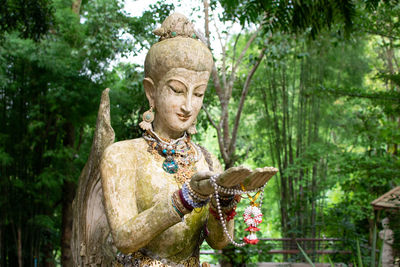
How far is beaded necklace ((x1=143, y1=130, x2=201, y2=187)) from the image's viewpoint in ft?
7.96

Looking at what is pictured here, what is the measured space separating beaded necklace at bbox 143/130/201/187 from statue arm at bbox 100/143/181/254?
171 mm

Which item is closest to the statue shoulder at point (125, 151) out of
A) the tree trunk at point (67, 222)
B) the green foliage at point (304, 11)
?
the green foliage at point (304, 11)

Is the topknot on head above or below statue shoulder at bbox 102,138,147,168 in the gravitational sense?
above

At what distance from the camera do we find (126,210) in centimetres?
223

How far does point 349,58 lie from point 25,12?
6708 mm

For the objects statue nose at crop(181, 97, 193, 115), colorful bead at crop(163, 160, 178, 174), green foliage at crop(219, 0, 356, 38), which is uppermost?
green foliage at crop(219, 0, 356, 38)

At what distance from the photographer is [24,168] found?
25.8ft

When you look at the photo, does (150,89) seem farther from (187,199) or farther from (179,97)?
(187,199)

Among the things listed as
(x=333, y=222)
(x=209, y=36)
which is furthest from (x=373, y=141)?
(x=209, y=36)

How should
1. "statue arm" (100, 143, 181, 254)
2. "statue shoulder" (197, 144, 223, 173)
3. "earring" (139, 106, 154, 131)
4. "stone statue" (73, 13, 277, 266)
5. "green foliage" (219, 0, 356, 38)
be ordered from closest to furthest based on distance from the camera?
"statue arm" (100, 143, 181, 254) → "stone statue" (73, 13, 277, 266) → "earring" (139, 106, 154, 131) → "statue shoulder" (197, 144, 223, 173) → "green foliage" (219, 0, 356, 38)

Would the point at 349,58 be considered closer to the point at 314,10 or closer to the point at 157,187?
the point at 314,10

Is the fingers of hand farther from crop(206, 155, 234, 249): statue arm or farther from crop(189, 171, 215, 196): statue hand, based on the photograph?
crop(206, 155, 234, 249): statue arm

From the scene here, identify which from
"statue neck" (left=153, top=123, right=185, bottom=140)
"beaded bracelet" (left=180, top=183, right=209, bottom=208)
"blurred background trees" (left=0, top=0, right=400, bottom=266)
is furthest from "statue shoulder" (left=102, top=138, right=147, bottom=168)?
"blurred background trees" (left=0, top=0, right=400, bottom=266)

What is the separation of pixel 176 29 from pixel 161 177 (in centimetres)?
84
